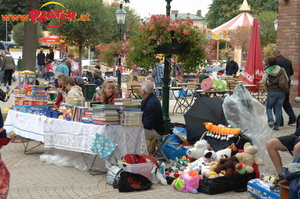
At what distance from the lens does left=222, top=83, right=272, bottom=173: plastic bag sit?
7.81 m

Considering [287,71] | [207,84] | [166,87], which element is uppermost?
[287,71]

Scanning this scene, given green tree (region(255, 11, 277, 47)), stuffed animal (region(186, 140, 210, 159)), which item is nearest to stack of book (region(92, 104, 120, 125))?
stuffed animal (region(186, 140, 210, 159))

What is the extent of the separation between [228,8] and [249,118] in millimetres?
49434

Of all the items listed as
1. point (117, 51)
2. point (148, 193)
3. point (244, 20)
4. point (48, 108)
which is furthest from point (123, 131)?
point (244, 20)

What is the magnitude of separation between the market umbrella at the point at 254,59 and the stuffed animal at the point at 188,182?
8.16 metres

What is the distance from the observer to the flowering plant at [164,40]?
30.6 ft

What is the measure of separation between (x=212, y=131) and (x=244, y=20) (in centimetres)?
2212

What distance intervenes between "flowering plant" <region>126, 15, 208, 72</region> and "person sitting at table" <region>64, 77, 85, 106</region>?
Answer: 1181mm

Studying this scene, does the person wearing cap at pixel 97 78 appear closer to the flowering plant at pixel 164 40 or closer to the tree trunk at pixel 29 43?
the tree trunk at pixel 29 43

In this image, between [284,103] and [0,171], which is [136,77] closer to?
[284,103]

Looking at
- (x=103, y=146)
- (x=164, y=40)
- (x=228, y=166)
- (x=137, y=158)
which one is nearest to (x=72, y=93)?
(x=164, y=40)

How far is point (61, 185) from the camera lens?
7.00 meters

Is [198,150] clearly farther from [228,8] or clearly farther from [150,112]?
[228,8]

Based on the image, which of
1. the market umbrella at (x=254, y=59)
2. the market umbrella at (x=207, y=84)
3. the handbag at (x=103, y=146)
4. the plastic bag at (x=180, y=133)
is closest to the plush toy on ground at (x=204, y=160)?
the handbag at (x=103, y=146)
